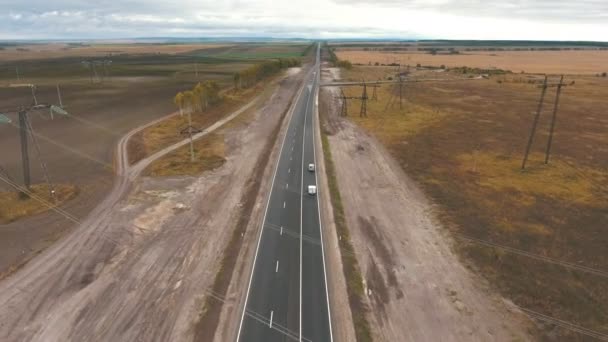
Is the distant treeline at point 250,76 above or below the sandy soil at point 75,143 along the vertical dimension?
above

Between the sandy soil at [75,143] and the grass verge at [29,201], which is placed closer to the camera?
the sandy soil at [75,143]

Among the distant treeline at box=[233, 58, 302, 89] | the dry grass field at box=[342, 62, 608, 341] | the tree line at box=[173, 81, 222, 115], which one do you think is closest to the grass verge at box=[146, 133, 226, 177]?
the tree line at box=[173, 81, 222, 115]

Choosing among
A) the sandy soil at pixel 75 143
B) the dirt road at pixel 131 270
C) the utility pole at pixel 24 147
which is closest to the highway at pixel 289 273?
the dirt road at pixel 131 270

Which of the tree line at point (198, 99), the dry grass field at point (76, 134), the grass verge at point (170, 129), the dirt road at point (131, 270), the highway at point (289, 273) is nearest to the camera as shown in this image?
the highway at point (289, 273)

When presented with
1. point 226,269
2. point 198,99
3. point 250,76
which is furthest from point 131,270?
point 250,76

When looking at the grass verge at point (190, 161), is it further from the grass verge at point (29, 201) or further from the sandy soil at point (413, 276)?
the sandy soil at point (413, 276)

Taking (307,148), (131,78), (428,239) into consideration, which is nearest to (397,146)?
(307,148)
